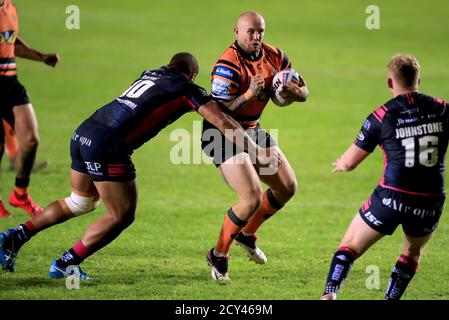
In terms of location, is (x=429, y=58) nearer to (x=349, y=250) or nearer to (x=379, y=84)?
(x=379, y=84)

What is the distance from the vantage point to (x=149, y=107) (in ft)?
29.1

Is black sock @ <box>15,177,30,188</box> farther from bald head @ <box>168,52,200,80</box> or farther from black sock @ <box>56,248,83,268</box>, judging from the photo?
bald head @ <box>168,52,200,80</box>

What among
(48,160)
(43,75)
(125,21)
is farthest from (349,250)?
(125,21)

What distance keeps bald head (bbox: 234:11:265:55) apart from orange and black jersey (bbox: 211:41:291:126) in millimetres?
115

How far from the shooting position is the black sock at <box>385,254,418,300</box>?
822 centimetres

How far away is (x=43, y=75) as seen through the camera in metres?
25.3

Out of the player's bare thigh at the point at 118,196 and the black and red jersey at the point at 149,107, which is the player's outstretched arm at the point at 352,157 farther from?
the player's bare thigh at the point at 118,196

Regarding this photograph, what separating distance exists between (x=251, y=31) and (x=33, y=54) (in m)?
4.03

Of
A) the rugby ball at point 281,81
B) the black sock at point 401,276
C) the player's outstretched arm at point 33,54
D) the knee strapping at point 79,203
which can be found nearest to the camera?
the black sock at point 401,276

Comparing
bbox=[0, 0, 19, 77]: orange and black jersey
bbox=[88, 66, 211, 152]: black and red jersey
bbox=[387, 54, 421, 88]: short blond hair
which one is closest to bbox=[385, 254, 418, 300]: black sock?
bbox=[387, 54, 421, 88]: short blond hair

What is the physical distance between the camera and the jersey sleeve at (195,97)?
888 cm

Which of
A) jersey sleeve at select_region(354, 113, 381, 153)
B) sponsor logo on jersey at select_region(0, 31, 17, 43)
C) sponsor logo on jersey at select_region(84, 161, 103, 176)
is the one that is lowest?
sponsor logo on jersey at select_region(84, 161, 103, 176)

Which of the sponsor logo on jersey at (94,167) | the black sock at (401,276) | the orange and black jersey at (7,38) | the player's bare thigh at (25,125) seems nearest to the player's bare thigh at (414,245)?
the black sock at (401,276)

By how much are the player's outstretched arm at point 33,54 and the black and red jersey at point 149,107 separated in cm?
366
